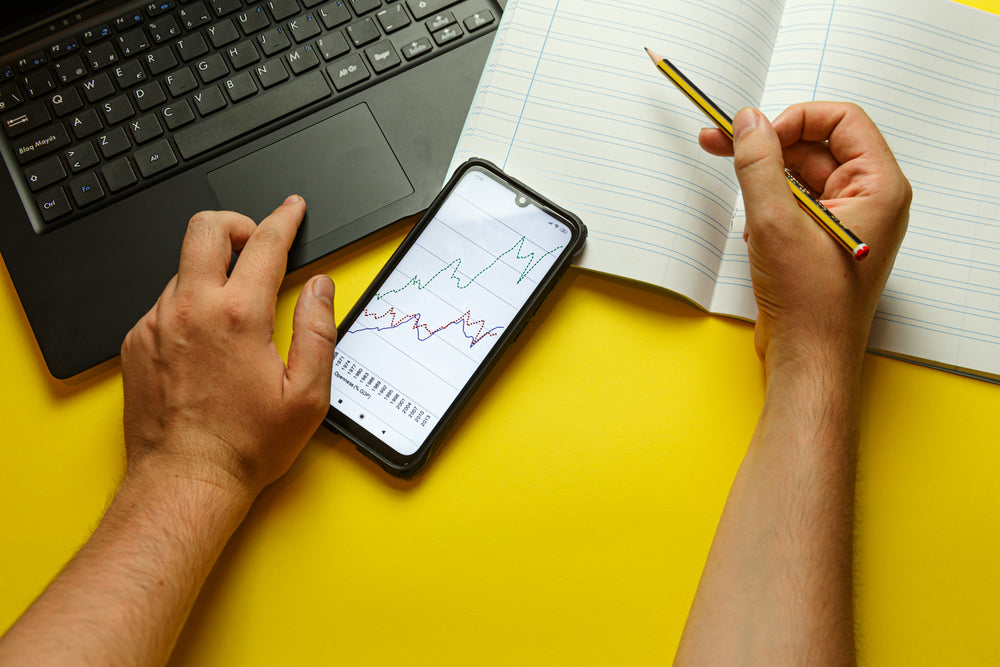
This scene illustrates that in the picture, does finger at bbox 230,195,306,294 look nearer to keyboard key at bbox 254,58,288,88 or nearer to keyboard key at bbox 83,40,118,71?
keyboard key at bbox 254,58,288,88

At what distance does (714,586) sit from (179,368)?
548mm

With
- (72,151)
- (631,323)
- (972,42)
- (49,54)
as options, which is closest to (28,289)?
(72,151)

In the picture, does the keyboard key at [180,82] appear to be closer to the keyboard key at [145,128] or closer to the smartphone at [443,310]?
the keyboard key at [145,128]

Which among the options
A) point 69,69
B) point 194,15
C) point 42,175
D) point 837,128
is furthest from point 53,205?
point 837,128

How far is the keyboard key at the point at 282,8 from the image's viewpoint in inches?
27.4

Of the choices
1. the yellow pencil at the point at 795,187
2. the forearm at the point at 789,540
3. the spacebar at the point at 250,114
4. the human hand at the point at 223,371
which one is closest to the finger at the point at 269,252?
the human hand at the point at 223,371

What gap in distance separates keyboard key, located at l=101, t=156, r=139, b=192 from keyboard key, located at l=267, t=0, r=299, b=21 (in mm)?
223

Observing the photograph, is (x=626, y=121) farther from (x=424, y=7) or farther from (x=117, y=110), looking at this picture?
(x=117, y=110)

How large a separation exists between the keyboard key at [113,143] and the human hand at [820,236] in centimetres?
63

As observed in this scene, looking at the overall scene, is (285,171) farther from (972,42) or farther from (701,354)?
(972,42)

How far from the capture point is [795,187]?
62 cm

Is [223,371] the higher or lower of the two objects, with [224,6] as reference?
Result: lower

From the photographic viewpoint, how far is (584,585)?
0.64 m

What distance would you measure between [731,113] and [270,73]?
1.66 ft
